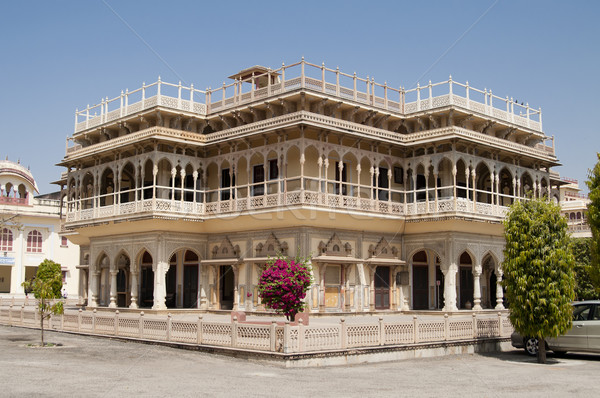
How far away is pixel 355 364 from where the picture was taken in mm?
16438

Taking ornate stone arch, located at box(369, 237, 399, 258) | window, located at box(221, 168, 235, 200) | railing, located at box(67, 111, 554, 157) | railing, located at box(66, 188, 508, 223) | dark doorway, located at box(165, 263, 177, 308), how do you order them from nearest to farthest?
railing, located at box(66, 188, 508, 223), railing, located at box(67, 111, 554, 157), ornate stone arch, located at box(369, 237, 399, 258), window, located at box(221, 168, 235, 200), dark doorway, located at box(165, 263, 177, 308)

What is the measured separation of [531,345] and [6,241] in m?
Result: 47.2

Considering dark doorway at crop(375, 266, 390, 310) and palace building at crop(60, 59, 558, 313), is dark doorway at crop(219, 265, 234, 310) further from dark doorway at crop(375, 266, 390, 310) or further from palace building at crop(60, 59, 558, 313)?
dark doorway at crop(375, 266, 390, 310)

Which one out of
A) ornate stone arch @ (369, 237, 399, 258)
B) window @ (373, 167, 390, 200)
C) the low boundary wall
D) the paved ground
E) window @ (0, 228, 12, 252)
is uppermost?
window @ (373, 167, 390, 200)

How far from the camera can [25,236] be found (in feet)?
183

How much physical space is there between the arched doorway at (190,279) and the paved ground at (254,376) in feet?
38.8

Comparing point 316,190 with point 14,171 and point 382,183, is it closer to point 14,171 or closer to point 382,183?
point 382,183

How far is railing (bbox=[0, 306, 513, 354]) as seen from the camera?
627 inches

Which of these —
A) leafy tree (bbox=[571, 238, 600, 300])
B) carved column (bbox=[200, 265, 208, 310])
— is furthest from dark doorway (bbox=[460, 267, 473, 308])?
carved column (bbox=[200, 265, 208, 310])

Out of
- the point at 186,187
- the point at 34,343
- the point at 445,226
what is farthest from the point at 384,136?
the point at 34,343

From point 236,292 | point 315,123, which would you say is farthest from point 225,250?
point 315,123

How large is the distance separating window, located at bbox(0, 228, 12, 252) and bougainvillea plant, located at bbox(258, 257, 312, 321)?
42104 mm

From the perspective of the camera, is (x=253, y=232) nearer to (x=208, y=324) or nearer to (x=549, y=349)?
(x=208, y=324)

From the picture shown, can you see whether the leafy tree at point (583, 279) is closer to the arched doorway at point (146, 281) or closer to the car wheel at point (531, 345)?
the car wheel at point (531, 345)
